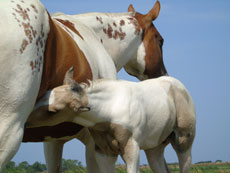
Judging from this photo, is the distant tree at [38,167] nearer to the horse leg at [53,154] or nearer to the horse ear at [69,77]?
the horse leg at [53,154]

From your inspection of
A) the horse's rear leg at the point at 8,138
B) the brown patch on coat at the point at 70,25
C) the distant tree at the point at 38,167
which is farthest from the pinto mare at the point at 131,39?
the distant tree at the point at 38,167

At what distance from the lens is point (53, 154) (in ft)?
16.2

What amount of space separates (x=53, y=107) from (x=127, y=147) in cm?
75

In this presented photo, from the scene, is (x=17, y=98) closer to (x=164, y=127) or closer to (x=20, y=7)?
(x=20, y=7)

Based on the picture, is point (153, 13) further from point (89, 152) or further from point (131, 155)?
point (131, 155)

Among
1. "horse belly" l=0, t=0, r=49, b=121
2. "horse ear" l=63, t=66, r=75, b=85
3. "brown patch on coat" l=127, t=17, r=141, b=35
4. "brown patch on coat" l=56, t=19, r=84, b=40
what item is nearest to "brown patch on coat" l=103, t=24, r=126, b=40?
"brown patch on coat" l=127, t=17, r=141, b=35

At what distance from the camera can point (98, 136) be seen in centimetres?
410

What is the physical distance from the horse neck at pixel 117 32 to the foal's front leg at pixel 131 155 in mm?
2020

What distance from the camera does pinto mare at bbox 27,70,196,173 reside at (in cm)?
369

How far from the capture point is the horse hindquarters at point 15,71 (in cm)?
304

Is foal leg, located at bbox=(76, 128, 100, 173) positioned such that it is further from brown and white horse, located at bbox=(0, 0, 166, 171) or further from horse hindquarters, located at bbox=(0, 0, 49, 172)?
horse hindquarters, located at bbox=(0, 0, 49, 172)

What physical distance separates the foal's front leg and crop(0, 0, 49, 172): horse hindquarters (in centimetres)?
102

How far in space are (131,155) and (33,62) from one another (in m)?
1.22

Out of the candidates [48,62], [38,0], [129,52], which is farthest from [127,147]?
[129,52]
